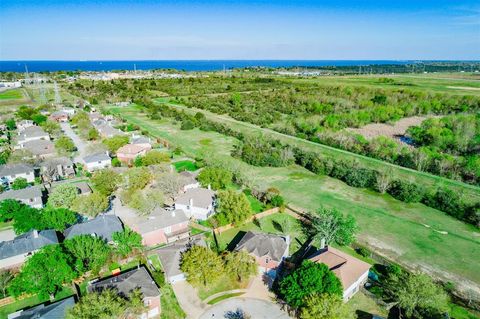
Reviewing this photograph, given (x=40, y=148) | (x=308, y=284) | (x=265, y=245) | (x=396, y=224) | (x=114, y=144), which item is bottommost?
(x=396, y=224)

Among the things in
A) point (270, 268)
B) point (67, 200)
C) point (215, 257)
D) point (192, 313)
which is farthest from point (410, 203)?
point (67, 200)

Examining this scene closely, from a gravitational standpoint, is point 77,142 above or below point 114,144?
below

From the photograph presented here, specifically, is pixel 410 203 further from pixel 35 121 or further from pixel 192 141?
pixel 35 121

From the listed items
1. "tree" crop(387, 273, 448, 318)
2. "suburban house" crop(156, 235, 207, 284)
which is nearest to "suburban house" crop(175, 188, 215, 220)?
"suburban house" crop(156, 235, 207, 284)

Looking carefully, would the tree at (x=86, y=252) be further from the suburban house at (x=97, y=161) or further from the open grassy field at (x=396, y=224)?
the suburban house at (x=97, y=161)

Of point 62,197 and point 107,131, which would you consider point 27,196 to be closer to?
point 62,197

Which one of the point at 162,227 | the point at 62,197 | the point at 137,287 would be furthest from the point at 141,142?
the point at 137,287
